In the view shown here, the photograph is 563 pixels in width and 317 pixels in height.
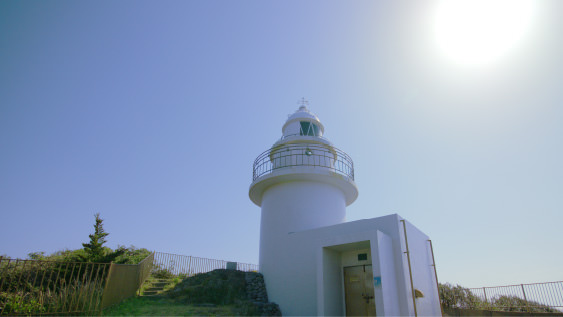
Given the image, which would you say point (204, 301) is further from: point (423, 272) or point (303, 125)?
point (303, 125)

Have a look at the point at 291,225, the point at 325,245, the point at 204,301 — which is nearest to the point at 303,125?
the point at 291,225

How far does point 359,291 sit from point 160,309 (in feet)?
23.0

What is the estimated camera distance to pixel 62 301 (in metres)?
9.51

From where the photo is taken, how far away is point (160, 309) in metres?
11.4

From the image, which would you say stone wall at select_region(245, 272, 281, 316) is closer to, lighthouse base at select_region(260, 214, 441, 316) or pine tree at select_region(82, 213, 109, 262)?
lighthouse base at select_region(260, 214, 441, 316)

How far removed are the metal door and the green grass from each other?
4.10 m

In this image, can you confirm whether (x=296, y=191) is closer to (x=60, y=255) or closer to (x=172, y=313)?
(x=172, y=313)

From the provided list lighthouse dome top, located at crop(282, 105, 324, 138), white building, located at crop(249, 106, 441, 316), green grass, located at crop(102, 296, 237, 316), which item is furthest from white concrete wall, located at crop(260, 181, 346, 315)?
lighthouse dome top, located at crop(282, 105, 324, 138)

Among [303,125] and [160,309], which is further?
[303,125]

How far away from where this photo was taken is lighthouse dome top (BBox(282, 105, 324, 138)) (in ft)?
55.8

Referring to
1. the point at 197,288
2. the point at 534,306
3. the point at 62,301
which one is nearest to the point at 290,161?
the point at 197,288

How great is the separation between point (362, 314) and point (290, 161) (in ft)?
24.1

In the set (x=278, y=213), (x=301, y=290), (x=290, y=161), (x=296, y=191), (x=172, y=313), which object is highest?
(x=290, y=161)

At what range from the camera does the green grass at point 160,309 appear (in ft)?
35.3
